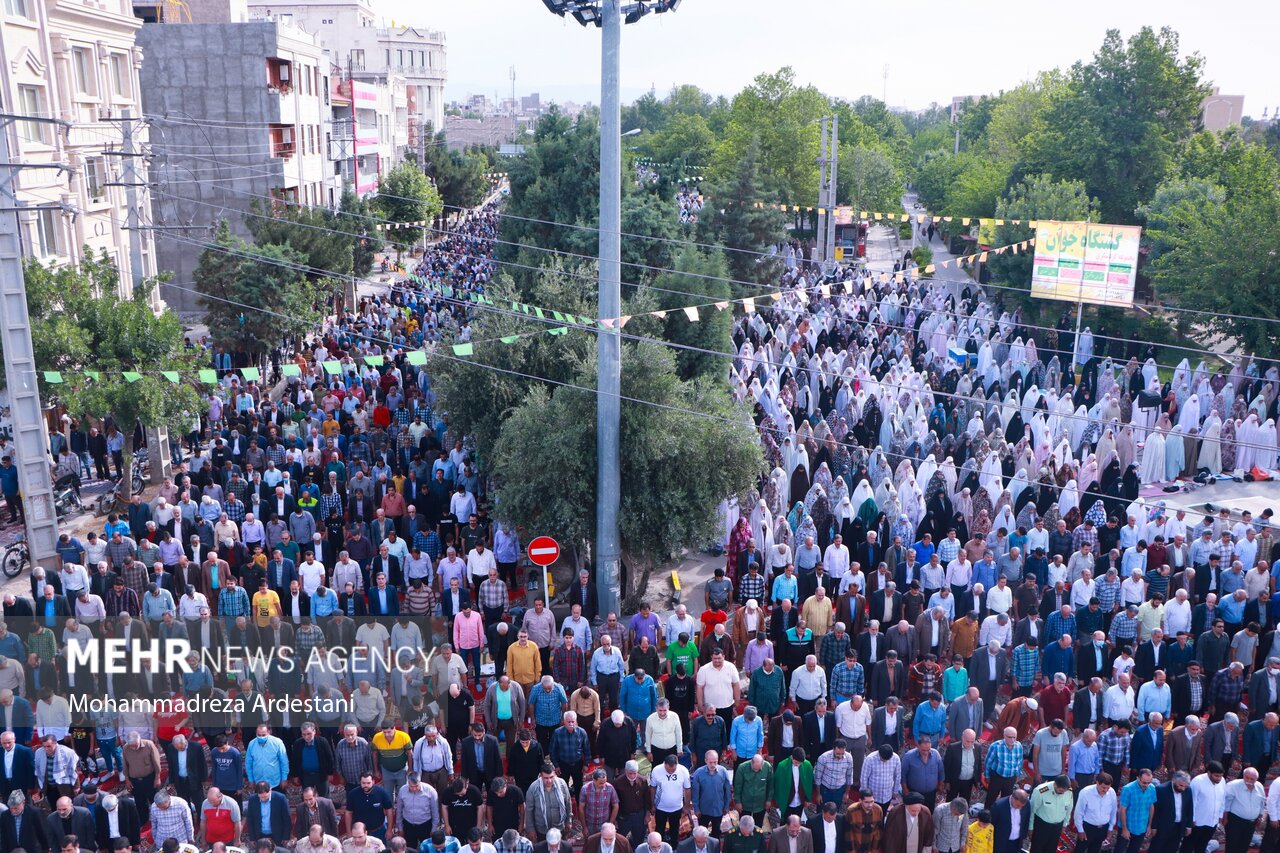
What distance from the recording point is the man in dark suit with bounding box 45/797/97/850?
312 inches

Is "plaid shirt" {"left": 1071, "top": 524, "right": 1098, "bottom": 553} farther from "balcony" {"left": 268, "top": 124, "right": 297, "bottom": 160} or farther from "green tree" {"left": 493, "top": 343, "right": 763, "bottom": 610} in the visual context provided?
"balcony" {"left": 268, "top": 124, "right": 297, "bottom": 160}

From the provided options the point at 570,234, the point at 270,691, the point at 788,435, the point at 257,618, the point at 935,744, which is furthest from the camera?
the point at 570,234

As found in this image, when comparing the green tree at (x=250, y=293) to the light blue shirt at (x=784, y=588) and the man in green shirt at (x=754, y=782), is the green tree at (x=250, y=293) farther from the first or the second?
the man in green shirt at (x=754, y=782)

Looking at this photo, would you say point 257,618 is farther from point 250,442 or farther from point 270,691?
point 250,442

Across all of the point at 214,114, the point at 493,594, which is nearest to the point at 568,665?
the point at 493,594

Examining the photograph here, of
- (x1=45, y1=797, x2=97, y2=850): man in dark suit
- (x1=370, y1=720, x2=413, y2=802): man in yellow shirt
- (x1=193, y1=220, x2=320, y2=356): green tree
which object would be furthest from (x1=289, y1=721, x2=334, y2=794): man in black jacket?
(x1=193, y1=220, x2=320, y2=356): green tree

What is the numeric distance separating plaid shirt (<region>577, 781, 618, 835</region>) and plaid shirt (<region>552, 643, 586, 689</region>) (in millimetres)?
1967

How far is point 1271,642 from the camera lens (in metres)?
10.8

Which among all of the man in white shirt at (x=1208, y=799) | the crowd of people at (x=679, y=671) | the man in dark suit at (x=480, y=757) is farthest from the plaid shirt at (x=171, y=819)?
the man in white shirt at (x=1208, y=799)

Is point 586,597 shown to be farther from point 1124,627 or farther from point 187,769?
point 1124,627

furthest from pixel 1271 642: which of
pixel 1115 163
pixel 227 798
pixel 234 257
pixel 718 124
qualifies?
pixel 718 124

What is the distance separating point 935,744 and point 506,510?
5.34 metres

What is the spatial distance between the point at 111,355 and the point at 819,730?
38.2ft

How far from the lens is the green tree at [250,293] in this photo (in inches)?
900
